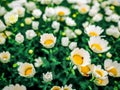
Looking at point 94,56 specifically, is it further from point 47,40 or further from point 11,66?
Answer: point 11,66

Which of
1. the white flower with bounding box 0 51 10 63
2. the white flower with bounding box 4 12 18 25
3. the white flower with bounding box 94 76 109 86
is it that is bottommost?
the white flower with bounding box 94 76 109 86

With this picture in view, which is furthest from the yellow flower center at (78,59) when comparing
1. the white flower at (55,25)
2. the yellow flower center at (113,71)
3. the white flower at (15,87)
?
the white flower at (55,25)

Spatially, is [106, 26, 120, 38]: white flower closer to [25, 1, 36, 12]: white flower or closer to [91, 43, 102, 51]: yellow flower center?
[91, 43, 102, 51]: yellow flower center

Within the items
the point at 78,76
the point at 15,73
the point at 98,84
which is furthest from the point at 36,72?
the point at 98,84

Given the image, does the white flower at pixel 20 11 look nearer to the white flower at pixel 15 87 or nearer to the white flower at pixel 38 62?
the white flower at pixel 38 62

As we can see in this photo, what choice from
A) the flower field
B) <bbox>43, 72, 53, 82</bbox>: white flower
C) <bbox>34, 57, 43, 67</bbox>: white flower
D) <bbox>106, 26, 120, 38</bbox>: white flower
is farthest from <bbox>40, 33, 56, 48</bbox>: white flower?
<bbox>106, 26, 120, 38</bbox>: white flower

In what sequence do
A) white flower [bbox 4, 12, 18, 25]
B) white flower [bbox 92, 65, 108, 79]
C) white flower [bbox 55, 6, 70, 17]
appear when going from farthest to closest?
white flower [bbox 55, 6, 70, 17] → white flower [bbox 4, 12, 18, 25] → white flower [bbox 92, 65, 108, 79]
